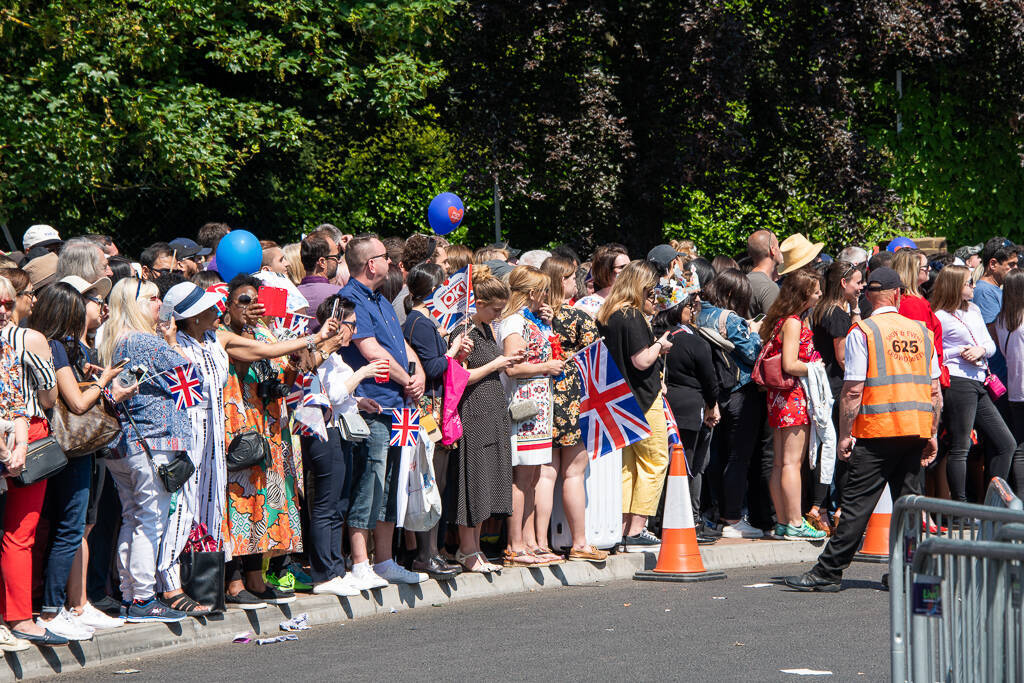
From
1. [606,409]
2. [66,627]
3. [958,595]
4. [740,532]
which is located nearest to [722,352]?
[606,409]

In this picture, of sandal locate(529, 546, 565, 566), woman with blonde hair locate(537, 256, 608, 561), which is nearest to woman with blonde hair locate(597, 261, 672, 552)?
woman with blonde hair locate(537, 256, 608, 561)

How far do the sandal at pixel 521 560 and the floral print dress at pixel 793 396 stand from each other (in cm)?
242

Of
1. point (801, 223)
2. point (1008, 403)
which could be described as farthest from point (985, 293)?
point (801, 223)

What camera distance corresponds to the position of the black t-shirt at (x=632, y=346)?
10.2 metres

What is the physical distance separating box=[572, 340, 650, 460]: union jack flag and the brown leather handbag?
389 centimetres

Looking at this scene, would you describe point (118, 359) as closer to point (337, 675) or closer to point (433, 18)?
point (337, 675)

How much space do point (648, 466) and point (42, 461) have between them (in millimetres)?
4937

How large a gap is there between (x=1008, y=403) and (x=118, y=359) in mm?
8139

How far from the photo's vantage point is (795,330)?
1096cm

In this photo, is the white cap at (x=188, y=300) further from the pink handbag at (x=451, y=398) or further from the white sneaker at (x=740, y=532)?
the white sneaker at (x=740, y=532)

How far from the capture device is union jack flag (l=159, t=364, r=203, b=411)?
7.73m

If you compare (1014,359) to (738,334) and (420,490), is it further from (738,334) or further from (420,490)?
(420,490)

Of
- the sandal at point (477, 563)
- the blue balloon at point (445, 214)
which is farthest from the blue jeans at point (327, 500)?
the blue balloon at point (445, 214)

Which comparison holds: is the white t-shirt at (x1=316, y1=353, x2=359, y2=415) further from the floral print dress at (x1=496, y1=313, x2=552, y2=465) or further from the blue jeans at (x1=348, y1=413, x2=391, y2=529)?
the floral print dress at (x1=496, y1=313, x2=552, y2=465)
